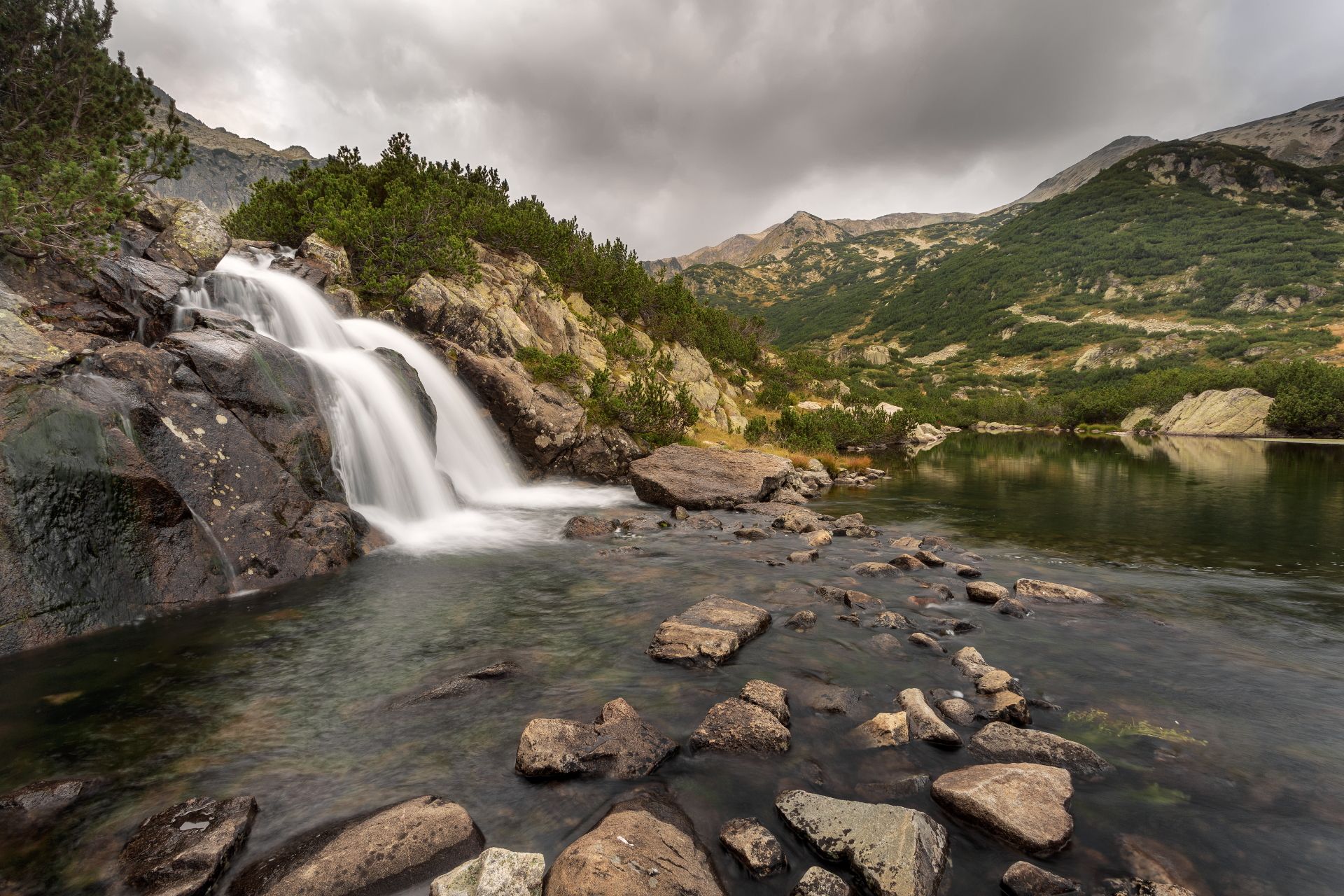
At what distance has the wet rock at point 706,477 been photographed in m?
23.8

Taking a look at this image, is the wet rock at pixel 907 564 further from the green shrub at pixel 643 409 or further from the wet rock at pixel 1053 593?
the green shrub at pixel 643 409

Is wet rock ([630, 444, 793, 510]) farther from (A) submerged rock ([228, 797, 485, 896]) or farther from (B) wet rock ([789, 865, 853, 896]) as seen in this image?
(B) wet rock ([789, 865, 853, 896])

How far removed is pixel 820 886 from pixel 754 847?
70cm

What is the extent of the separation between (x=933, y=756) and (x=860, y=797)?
4.29ft

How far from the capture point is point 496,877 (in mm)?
4469

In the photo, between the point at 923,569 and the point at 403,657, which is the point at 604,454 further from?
the point at 403,657

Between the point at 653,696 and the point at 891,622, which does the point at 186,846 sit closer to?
the point at 653,696

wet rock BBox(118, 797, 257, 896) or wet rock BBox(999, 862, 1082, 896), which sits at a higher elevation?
wet rock BBox(118, 797, 257, 896)

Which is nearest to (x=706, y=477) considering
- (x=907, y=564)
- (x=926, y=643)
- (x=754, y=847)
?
(x=907, y=564)

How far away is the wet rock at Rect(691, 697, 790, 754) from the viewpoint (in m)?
6.72

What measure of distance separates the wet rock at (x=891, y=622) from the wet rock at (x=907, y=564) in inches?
149

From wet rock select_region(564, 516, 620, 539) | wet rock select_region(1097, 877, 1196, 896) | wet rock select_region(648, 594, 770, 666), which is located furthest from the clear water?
wet rock select_region(564, 516, 620, 539)

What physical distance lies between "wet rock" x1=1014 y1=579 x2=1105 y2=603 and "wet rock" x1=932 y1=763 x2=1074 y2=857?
23.8ft

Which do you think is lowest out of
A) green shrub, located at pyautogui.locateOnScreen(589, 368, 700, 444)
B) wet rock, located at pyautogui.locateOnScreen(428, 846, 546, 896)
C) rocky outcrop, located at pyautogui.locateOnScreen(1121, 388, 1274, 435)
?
rocky outcrop, located at pyautogui.locateOnScreen(1121, 388, 1274, 435)
